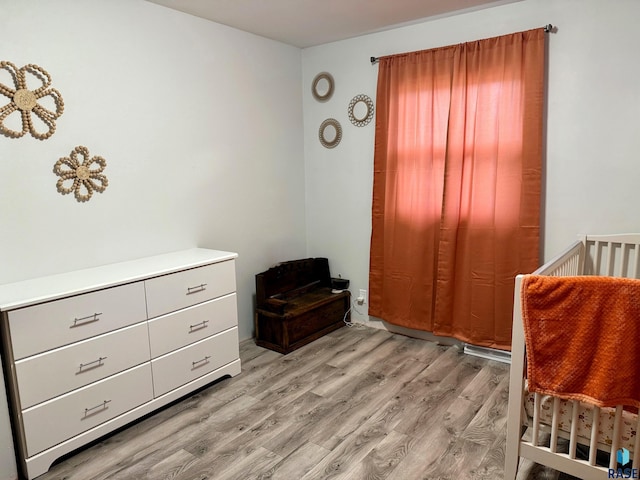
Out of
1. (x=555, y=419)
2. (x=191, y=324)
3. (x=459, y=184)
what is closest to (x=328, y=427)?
(x=191, y=324)

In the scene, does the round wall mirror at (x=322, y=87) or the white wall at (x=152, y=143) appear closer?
the white wall at (x=152, y=143)

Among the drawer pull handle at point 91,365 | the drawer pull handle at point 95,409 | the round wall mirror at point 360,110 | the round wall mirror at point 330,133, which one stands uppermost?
the round wall mirror at point 360,110

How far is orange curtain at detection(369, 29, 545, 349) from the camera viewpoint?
282cm

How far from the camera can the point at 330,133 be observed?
150 inches

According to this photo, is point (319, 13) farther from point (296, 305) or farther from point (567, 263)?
point (567, 263)

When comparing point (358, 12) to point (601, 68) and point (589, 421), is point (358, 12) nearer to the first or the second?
point (601, 68)

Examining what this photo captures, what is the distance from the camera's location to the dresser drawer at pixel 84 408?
6.42ft

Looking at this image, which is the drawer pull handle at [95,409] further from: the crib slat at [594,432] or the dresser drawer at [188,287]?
the crib slat at [594,432]

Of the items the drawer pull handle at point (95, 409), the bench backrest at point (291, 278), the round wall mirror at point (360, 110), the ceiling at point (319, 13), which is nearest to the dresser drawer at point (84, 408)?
the drawer pull handle at point (95, 409)

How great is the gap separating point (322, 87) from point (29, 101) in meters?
2.27

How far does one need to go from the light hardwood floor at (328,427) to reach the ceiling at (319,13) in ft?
7.90

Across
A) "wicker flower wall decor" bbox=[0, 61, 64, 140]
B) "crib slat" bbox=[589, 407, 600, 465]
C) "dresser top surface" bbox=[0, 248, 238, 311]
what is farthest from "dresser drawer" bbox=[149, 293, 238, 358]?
"crib slat" bbox=[589, 407, 600, 465]

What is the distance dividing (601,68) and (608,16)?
283mm

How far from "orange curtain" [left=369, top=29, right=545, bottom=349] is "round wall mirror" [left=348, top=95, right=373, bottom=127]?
0.45 feet
